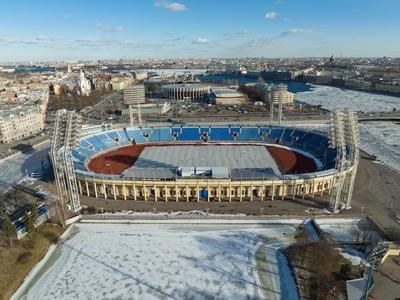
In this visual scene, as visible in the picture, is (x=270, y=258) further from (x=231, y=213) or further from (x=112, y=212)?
(x=112, y=212)

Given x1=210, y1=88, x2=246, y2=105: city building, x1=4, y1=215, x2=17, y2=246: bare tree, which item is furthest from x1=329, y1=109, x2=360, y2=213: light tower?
x1=210, y1=88, x2=246, y2=105: city building

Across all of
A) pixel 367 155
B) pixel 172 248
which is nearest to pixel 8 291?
pixel 172 248

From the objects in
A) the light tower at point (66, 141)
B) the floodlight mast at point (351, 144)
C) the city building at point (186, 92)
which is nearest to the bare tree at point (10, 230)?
the light tower at point (66, 141)

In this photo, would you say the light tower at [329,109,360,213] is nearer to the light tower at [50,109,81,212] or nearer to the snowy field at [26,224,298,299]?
the snowy field at [26,224,298,299]

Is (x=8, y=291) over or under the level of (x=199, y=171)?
under

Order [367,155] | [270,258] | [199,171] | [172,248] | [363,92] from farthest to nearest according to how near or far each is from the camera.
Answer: [363,92]
[367,155]
[199,171]
[172,248]
[270,258]

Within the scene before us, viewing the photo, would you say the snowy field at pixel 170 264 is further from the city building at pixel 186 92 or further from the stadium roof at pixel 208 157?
the city building at pixel 186 92

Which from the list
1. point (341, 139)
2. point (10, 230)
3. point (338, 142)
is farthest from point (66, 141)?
point (341, 139)
